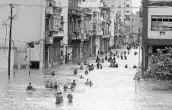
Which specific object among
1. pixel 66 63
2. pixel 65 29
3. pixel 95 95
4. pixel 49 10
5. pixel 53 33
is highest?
pixel 49 10

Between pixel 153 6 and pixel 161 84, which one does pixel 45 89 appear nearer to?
pixel 161 84

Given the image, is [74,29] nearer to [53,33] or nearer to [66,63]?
[66,63]

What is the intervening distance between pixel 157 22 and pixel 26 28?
18.6 metres

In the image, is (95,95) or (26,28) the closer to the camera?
(95,95)

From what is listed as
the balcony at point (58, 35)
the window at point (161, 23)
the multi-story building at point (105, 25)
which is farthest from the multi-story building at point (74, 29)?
the multi-story building at point (105, 25)

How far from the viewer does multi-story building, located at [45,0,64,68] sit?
241 feet

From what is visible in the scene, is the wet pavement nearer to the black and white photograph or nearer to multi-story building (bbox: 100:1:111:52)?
the black and white photograph

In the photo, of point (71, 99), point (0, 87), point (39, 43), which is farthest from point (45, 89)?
point (39, 43)

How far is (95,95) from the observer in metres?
43.4

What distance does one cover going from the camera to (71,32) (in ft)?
305

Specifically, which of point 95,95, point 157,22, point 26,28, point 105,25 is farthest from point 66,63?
point 105,25

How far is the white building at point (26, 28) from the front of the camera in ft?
228

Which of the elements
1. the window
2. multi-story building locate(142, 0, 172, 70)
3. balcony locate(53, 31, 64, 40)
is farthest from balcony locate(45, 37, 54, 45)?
the window

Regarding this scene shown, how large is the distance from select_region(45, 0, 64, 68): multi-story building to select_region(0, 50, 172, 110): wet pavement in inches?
578
